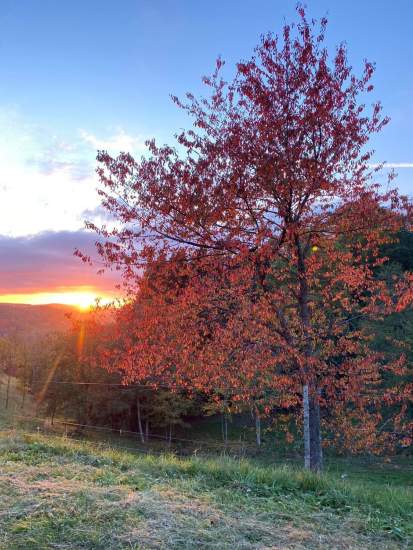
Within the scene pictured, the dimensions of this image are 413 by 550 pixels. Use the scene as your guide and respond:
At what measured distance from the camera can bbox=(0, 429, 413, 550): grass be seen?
329cm

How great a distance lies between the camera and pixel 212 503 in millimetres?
4203

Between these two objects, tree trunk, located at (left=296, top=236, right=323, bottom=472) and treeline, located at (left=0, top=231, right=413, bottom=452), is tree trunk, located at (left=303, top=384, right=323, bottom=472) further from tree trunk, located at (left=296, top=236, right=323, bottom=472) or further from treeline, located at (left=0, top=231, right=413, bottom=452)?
treeline, located at (left=0, top=231, right=413, bottom=452)

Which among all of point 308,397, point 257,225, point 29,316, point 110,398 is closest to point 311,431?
point 308,397

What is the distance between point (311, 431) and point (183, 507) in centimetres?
403

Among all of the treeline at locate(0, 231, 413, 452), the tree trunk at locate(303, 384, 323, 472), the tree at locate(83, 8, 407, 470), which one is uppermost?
the tree at locate(83, 8, 407, 470)

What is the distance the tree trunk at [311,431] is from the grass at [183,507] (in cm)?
158

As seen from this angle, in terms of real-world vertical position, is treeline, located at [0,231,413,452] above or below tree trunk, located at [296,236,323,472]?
below

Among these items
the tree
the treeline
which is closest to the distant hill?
Result: the treeline

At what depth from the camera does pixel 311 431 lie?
743 centimetres

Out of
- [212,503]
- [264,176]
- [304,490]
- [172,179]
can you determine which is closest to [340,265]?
[264,176]

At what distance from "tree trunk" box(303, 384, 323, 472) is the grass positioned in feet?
5.20

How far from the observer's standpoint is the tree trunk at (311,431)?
277 inches

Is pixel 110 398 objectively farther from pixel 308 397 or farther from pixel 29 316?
pixel 29 316

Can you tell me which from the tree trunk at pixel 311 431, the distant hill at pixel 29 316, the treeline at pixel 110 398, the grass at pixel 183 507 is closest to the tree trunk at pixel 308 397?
the tree trunk at pixel 311 431
